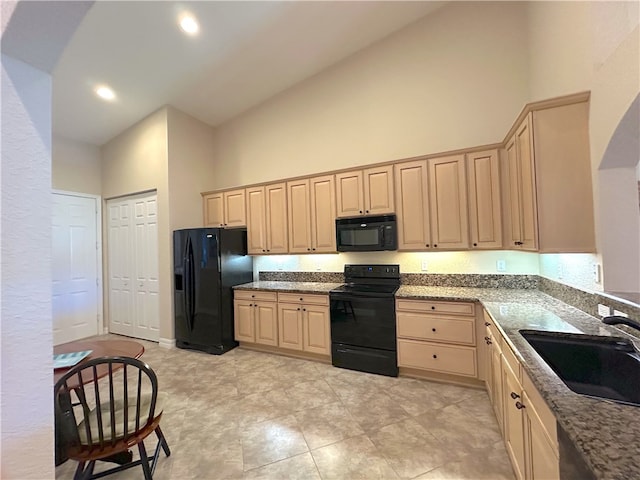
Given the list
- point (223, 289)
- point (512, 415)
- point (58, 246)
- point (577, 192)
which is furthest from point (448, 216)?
point (58, 246)

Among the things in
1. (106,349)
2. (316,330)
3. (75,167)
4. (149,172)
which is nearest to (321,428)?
(316,330)

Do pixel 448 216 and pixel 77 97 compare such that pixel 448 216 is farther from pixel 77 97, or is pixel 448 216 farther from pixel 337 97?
pixel 77 97

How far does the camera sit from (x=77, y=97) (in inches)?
148

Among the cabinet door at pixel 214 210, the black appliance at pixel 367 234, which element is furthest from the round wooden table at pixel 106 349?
the cabinet door at pixel 214 210

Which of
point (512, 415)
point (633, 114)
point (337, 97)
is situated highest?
point (337, 97)

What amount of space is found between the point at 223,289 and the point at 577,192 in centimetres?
374

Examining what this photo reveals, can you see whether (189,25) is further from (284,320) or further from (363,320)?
(363,320)

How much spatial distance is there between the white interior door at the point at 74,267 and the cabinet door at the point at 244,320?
2.76 metres

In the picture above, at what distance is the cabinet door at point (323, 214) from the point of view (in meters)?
3.59

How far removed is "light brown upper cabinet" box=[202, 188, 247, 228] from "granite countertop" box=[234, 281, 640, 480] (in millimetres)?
3239

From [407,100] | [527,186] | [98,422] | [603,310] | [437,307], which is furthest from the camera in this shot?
[407,100]

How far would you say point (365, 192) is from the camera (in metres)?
3.39

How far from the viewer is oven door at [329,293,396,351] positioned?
9.70ft

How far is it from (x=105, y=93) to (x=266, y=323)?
3.74 metres
